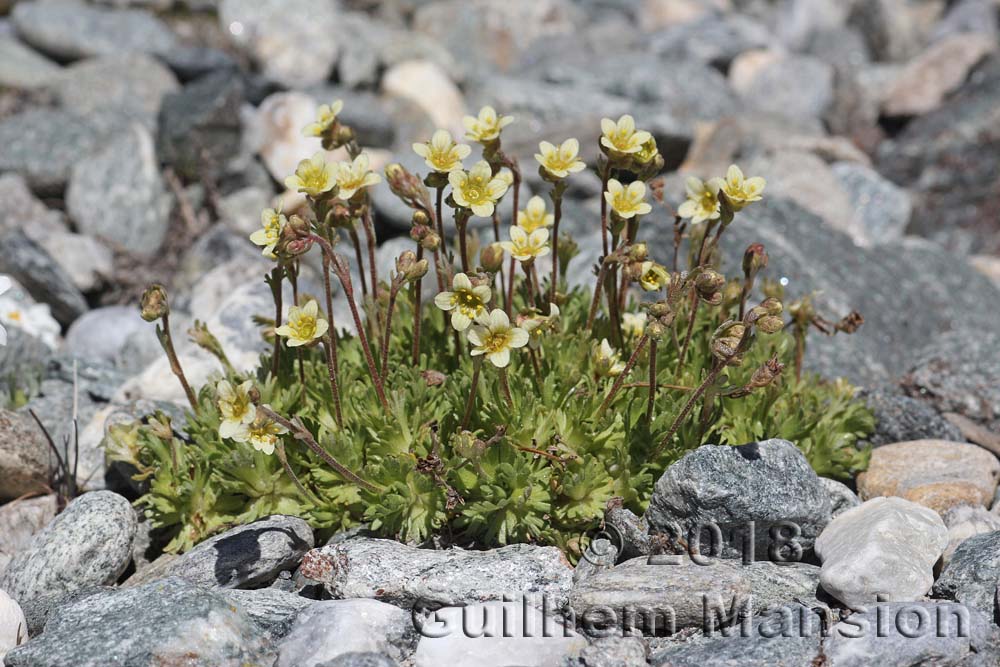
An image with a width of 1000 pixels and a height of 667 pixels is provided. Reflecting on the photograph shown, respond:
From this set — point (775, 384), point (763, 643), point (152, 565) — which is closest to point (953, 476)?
point (775, 384)

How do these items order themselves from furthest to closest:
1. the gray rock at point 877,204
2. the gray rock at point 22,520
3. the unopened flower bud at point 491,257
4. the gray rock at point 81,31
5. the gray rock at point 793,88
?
the gray rock at point 793,88
the gray rock at point 81,31
the gray rock at point 877,204
the gray rock at point 22,520
the unopened flower bud at point 491,257

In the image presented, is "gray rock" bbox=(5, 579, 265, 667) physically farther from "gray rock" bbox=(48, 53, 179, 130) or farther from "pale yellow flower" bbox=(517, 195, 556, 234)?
"gray rock" bbox=(48, 53, 179, 130)

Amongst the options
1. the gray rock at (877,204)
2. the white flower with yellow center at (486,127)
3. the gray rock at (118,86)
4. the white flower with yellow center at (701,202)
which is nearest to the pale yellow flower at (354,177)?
the white flower with yellow center at (486,127)

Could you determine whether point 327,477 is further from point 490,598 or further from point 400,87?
point 400,87

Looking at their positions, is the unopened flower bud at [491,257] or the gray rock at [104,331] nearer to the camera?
the unopened flower bud at [491,257]

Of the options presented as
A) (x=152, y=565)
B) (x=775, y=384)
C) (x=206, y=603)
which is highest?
(x=775, y=384)

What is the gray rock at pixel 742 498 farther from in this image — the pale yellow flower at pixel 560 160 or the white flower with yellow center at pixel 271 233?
the white flower with yellow center at pixel 271 233
